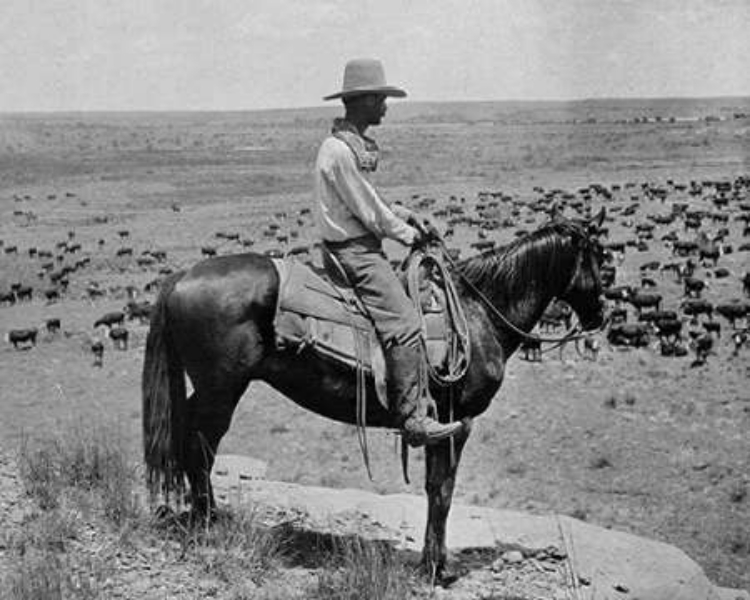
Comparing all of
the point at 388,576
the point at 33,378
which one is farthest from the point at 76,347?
the point at 388,576

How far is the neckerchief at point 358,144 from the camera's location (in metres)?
5.25

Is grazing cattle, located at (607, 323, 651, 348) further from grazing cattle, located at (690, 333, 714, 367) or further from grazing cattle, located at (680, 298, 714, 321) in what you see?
grazing cattle, located at (680, 298, 714, 321)

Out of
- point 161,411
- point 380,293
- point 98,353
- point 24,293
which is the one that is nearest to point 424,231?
point 380,293

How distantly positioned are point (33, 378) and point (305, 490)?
1396 cm

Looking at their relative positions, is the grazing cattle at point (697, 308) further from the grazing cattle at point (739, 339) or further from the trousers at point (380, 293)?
the trousers at point (380, 293)

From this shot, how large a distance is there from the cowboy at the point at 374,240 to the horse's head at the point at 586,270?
1.36 meters

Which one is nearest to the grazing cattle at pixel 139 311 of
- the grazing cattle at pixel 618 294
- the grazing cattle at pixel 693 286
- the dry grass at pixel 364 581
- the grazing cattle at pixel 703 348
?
the grazing cattle at pixel 618 294

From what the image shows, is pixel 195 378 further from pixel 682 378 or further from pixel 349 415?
pixel 682 378

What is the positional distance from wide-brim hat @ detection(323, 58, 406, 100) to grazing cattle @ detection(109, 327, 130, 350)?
1713 centimetres

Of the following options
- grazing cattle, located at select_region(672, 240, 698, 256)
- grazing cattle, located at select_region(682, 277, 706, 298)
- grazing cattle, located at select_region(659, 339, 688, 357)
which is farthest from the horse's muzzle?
grazing cattle, located at select_region(672, 240, 698, 256)

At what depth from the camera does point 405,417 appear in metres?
5.39

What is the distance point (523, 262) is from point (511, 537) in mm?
2260

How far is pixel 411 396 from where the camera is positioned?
5.38 m

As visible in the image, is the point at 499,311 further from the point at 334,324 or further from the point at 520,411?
the point at 520,411
